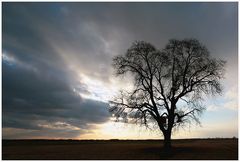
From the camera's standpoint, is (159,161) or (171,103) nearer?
(159,161)

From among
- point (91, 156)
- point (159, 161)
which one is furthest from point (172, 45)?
point (91, 156)

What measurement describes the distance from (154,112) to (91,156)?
370 inches

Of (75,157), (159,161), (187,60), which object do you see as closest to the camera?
(159,161)

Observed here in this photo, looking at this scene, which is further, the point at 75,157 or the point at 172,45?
the point at 172,45

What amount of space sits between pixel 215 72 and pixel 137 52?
1005cm

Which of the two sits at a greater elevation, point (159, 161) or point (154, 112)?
point (154, 112)

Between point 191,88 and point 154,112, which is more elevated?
point 191,88

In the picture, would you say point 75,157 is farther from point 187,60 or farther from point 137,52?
point 187,60

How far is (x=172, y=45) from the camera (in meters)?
34.1

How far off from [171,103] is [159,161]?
8035 mm

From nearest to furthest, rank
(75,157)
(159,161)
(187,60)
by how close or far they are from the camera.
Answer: (159,161) < (75,157) < (187,60)

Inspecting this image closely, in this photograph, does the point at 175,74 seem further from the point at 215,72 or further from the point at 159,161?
the point at 159,161

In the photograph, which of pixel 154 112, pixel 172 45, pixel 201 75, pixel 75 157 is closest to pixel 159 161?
pixel 154 112

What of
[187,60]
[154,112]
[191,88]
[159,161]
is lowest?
[159,161]
